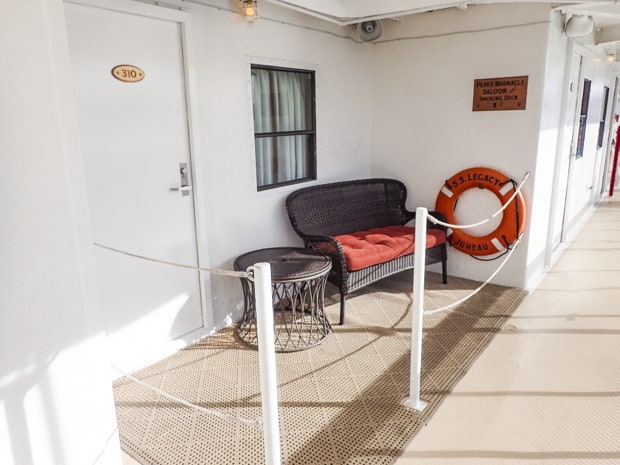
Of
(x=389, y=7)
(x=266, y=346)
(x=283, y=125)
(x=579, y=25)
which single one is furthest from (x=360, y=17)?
(x=266, y=346)

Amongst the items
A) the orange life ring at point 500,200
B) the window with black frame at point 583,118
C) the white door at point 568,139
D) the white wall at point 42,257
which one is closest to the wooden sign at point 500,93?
the orange life ring at point 500,200

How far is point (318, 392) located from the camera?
235 cm

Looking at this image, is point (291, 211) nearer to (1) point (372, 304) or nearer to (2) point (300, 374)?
(1) point (372, 304)

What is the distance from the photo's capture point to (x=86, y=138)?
225 centimetres

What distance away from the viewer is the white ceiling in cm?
308

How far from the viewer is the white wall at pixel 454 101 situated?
3.45 meters

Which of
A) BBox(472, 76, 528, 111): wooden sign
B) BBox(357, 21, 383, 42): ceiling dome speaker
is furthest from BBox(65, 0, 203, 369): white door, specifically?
BBox(472, 76, 528, 111): wooden sign

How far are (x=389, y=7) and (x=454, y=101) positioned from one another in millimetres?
964

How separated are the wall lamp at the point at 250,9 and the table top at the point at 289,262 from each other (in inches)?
58.4

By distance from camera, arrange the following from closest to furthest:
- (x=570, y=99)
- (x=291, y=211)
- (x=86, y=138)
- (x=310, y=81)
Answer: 1. (x=86, y=138)
2. (x=291, y=211)
3. (x=310, y=81)
4. (x=570, y=99)

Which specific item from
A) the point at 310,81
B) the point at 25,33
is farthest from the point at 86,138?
the point at 310,81

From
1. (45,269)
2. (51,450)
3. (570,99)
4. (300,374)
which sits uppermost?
(570,99)

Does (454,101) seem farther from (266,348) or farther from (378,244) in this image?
(266,348)

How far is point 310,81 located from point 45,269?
270 centimetres
